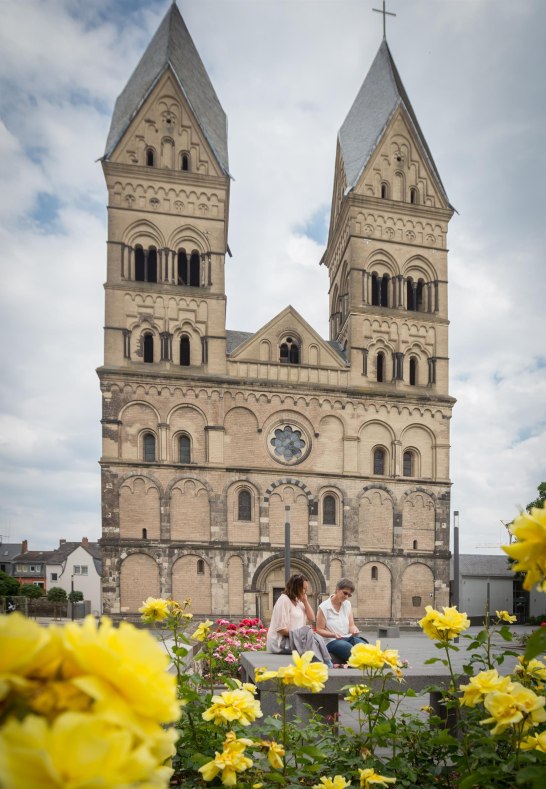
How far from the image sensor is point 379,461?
28203 millimetres

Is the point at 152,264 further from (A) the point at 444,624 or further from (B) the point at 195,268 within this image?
(A) the point at 444,624

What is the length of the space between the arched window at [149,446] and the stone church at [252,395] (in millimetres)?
47

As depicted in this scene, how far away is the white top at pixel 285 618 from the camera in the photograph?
662 centimetres

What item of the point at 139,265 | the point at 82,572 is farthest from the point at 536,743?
the point at 82,572

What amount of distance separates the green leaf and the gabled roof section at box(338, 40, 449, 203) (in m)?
30.4

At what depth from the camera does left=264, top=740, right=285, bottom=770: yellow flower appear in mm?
2457

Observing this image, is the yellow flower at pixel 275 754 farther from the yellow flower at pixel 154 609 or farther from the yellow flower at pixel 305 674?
the yellow flower at pixel 154 609

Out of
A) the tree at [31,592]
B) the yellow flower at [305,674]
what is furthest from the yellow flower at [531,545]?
the tree at [31,592]

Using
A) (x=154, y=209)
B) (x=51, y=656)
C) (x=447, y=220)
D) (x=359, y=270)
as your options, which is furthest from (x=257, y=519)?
(x=51, y=656)

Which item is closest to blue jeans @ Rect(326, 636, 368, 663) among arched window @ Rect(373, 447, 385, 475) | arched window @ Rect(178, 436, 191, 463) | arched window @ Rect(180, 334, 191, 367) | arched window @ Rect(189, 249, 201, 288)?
arched window @ Rect(178, 436, 191, 463)

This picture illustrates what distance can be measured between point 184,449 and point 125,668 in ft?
84.5

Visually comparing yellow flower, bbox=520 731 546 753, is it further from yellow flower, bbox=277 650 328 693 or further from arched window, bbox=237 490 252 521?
arched window, bbox=237 490 252 521

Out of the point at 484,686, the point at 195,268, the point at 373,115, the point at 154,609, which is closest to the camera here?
the point at 484,686

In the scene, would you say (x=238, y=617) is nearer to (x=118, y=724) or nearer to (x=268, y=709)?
(x=268, y=709)
